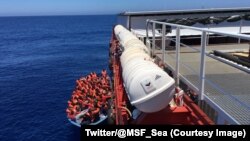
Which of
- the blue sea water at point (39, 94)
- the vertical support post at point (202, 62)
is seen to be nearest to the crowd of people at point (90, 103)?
the blue sea water at point (39, 94)

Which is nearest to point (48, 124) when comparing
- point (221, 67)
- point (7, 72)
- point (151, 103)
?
point (221, 67)

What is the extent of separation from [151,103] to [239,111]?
1606 millimetres

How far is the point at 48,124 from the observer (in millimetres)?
22375

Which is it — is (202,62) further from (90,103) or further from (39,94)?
(39,94)

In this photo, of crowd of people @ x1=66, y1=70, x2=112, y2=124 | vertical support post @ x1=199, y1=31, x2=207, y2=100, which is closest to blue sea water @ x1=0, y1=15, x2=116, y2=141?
crowd of people @ x1=66, y1=70, x2=112, y2=124

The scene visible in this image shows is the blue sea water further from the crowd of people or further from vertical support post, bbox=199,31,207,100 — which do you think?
vertical support post, bbox=199,31,207,100

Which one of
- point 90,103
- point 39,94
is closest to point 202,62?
point 90,103

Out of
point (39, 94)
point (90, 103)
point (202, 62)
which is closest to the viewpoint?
point (202, 62)

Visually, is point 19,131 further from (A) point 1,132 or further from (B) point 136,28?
(B) point 136,28

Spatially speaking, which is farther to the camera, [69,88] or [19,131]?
[69,88]

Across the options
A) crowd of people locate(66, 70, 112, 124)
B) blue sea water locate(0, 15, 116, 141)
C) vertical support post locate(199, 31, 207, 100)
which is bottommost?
blue sea water locate(0, 15, 116, 141)

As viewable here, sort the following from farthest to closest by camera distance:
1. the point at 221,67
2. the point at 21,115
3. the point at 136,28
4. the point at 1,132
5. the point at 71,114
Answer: the point at 136,28 → the point at 21,115 → the point at 1,132 → the point at 71,114 → the point at 221,67

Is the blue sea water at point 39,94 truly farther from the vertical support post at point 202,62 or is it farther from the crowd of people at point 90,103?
the vertical support post at point 202,62

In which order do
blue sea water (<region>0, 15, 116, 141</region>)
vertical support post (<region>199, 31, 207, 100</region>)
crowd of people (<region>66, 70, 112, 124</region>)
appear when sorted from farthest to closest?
blue sea water (<region>0, 15, 116, 141</region>), crowd of people (<region>66, 70, 112, 124</region>), vertical support post (<region>199, 31, 207, 100</region>)
